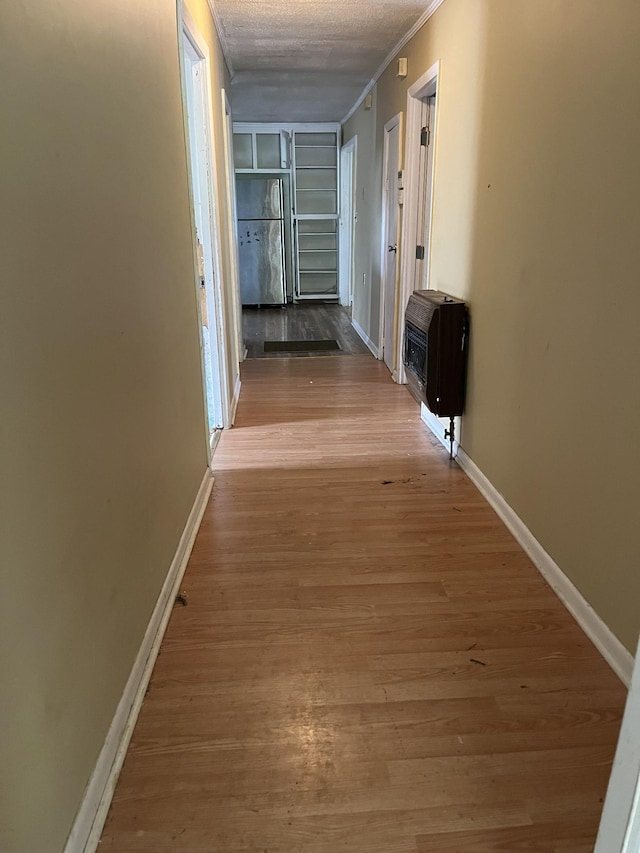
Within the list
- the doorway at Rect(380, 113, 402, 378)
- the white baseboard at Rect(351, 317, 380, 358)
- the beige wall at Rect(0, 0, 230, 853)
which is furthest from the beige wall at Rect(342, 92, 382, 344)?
the beige wall at Rect(0, 0, 230, 853)

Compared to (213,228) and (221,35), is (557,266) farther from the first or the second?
(221,35)

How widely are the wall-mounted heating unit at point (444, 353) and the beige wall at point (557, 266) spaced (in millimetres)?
83

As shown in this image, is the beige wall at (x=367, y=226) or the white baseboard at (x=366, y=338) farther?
the white baseboard at (x=366, y=338)

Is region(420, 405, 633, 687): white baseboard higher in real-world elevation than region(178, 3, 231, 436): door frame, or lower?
lower

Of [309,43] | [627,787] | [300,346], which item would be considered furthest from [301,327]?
[627,787]

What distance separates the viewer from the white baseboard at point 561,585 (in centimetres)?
179

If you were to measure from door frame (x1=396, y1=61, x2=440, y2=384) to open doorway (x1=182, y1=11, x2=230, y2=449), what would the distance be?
1.32m

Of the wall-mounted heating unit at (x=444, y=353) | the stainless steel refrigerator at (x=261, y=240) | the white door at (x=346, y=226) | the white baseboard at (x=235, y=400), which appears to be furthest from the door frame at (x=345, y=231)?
the wall-mounted heating unit at (x=444, y=353)

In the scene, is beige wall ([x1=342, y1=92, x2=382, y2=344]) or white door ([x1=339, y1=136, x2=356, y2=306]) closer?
beige wall ([x1=342, y1=92, x2=382, y2=344])

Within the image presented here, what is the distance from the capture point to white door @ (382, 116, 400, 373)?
4586 millimetres

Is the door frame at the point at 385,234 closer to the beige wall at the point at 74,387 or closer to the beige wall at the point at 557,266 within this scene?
the beige wall at the point at 557,266

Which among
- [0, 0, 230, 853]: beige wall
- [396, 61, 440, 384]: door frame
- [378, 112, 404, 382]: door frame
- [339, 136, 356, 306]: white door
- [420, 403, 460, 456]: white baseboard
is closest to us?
[0, 0, 230, 853]: beige wall

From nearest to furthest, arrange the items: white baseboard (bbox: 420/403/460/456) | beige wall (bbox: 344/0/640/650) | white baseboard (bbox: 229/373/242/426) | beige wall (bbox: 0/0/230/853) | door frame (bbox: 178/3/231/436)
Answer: beige wall (bbox: 0/0/230/853), beige wall (bbox: 344/0/640/650), door frame (bbox: 178/3/231/436), white baseboard (bbox: 420/403/460/456), white baseboard (bbox: 229/373/242/426)

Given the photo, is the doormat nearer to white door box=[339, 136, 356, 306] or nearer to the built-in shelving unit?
white door box=[339, 136, 356, 306]
